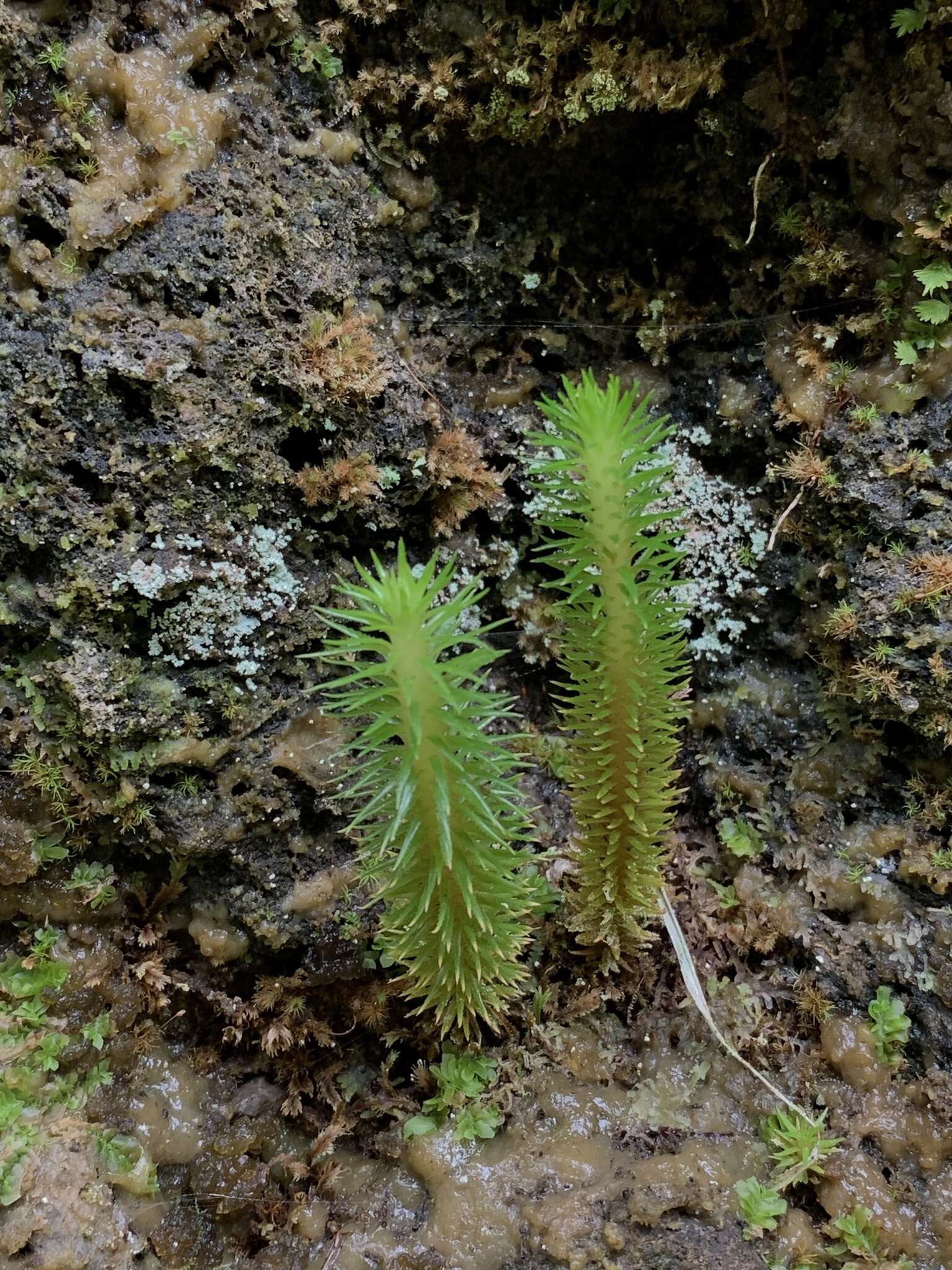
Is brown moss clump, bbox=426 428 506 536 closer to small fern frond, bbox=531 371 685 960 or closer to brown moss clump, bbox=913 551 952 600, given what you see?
small fern frond, bbox=531 371 685 960

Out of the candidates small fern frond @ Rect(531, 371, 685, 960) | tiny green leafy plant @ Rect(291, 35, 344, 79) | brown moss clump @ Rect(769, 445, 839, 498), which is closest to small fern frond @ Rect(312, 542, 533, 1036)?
small fern frond @ Rect(531, 371, 685, 960)

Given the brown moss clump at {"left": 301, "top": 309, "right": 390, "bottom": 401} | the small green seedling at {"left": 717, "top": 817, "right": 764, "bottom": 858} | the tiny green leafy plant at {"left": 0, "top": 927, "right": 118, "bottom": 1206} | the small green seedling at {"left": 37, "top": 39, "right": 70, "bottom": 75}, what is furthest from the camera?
the small green seedling at {"left": 717, "top": 817, "right": 764, "bottom": 858}

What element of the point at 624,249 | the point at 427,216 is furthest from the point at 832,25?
the point at 427,216

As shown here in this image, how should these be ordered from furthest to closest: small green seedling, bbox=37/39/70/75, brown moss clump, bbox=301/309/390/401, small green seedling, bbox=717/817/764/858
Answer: small green seedling, bbox=717/817/764/858
brown moss clump, bbox=301/309/390/401
small green seedling, bbox=37/39/70/75

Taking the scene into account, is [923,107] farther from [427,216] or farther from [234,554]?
[234,554]

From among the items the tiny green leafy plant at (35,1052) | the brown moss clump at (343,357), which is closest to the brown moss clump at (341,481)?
the brown moss clump at (343,357)

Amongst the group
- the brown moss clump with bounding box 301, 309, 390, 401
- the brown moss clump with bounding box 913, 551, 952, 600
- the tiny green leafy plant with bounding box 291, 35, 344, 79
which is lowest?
the brown moss clump with bounding box 913, 551, 952, 600
